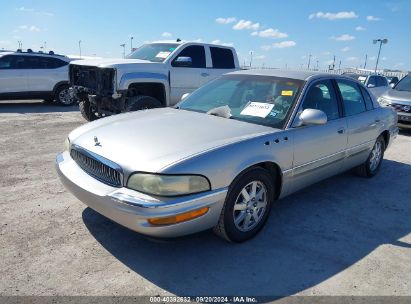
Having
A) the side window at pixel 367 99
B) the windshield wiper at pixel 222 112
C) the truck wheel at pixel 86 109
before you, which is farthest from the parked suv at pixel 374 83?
the windshield wiper at pixel 222 112

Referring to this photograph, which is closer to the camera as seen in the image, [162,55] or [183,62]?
[183,62]

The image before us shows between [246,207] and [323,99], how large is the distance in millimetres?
1825

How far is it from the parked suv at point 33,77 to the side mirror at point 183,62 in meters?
5.45

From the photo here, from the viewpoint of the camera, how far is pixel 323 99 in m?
4.46

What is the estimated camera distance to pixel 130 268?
308 centimetres

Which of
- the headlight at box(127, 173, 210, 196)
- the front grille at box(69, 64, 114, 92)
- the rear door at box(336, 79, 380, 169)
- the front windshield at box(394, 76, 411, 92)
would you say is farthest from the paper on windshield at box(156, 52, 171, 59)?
the front windshield at box(394, 76, 411, 92)

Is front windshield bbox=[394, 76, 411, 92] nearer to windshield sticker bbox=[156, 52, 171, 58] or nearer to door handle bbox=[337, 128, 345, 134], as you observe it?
windshield sticker bbox=[156, 52, 171, 58]

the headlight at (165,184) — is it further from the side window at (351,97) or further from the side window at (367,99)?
the side window at (367,99)

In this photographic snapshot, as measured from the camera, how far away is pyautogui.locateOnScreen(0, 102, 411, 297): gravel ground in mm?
2914

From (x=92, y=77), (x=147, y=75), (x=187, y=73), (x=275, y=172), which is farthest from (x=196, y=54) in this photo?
(x=275, y=172)

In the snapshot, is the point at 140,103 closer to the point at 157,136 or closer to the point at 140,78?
the point at 140,78

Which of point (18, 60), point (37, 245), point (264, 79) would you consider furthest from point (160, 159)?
point (18, 60)

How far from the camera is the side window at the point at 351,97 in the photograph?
15.9 feet

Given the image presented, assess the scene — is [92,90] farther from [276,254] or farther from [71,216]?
[276,254]
